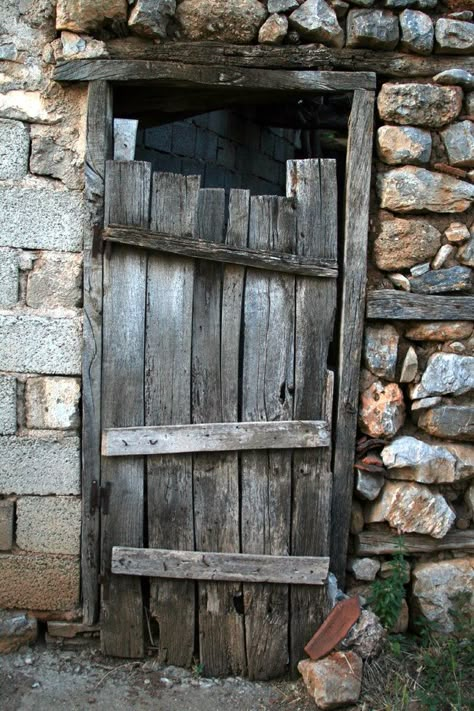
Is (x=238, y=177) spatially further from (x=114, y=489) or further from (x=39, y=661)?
(x=39, y=661)

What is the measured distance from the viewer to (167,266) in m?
3.09

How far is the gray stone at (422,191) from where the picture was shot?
308 centimetres

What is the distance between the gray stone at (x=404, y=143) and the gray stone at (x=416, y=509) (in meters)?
1.47

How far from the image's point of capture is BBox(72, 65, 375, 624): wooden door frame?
2998 mm

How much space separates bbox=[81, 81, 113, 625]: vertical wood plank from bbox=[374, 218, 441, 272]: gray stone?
1.26 m

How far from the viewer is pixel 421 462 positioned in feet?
10.4

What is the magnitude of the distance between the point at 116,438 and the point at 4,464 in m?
0.53

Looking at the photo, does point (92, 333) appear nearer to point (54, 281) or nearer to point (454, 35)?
point (54, 281)

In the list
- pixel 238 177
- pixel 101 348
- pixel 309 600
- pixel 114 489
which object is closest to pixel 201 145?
pixel 238 177

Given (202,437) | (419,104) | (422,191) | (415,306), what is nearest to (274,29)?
(419,104)

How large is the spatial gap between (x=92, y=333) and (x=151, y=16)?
A: 1.36 m

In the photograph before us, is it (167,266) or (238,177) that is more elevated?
(238,177)

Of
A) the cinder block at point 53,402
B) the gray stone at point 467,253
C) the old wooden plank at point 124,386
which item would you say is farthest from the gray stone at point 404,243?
the cinder block at point 53,402

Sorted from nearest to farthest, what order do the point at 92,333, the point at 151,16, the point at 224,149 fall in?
the point at 151,16
the point at 92,333
the point at 224,149
